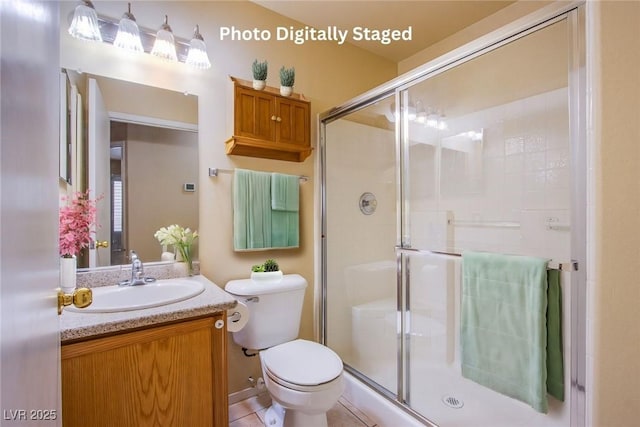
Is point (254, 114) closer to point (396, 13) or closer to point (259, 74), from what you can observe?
point (259, 74)

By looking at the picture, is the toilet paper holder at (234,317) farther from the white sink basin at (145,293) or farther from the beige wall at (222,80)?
the beige wall at (222,80)

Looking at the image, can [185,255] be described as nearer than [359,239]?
Yes

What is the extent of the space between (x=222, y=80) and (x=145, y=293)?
1246mm

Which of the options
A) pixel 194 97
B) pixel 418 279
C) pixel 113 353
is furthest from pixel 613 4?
pixel 113 353

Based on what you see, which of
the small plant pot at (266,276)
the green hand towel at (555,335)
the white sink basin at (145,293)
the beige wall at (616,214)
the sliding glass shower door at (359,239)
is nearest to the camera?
the beige wall at (616,214)

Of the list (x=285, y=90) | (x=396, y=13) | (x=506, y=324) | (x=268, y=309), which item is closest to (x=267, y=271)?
(x=268, y=309)

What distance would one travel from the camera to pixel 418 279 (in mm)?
1776

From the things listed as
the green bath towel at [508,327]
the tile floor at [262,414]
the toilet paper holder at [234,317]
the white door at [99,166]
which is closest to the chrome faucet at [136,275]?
the white door at [99,166]

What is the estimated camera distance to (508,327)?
3.94ft

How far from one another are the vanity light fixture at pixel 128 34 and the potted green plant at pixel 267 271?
1309mm

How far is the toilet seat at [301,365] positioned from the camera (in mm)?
1276

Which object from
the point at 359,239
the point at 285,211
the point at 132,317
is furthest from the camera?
the point at 359,239

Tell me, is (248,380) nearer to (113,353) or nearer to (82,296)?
(113,353)

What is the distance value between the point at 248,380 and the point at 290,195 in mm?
1185
